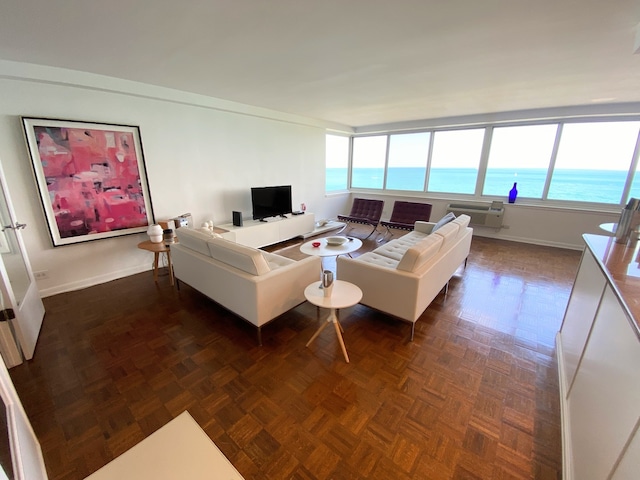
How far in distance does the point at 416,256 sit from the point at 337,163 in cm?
535

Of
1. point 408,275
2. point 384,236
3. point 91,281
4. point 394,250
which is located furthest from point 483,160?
point 91,281

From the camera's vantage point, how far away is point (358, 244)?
3549 mm

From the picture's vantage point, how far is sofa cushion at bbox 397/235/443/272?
7.29 feet

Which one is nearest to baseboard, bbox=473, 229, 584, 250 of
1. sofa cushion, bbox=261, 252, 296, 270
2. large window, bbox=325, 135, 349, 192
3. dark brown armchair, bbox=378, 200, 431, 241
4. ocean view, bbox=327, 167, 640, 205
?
ocean view, bbox=327, 167, 640, 205

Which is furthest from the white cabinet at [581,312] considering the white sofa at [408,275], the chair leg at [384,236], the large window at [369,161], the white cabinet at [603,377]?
the large window at [369,161]

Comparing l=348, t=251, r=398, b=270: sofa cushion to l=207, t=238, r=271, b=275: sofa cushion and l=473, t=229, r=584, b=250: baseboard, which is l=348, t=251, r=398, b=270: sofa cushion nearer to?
l=207, t=238, r=271, b=275: sofa cushion

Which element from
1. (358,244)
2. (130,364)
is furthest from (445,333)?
(130,364)

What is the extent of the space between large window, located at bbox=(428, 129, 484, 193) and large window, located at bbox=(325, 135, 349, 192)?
2287 millimetres

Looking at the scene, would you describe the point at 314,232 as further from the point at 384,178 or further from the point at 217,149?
the point at 384,178

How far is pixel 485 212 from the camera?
210 inches

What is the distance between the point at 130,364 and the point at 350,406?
5.66 ft

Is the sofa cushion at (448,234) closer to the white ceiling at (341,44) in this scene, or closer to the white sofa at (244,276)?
the white sofa at (244,276)

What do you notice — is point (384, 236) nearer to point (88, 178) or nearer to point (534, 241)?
point (534, 241)

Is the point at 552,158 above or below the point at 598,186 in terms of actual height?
above
